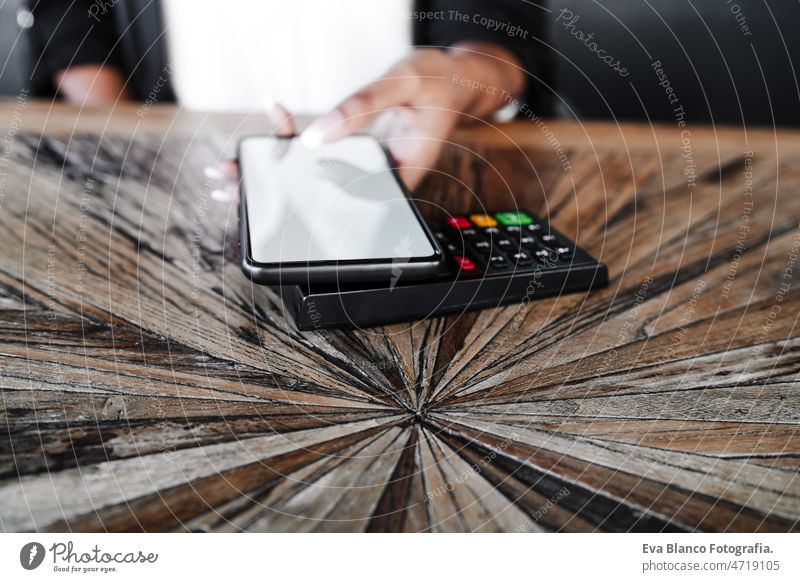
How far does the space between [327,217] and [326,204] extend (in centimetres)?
2

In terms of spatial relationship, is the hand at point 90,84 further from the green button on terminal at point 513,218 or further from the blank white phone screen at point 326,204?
the green button on terminal at point 513,218

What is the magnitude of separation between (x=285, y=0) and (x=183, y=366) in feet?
1.61

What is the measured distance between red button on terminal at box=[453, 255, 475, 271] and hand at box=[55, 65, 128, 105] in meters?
0.46

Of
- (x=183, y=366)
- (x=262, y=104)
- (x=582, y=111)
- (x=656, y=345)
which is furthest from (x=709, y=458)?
(x=582, y=111)

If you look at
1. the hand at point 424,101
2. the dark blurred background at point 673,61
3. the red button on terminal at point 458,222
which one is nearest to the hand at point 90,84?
the dark blurred background at point 673,61

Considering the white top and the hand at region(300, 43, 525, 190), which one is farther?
the white top

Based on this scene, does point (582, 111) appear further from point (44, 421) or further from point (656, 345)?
point (44, 421)

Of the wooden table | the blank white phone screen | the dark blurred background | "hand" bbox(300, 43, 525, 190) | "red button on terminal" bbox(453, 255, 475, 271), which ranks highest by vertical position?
the dark blurred background

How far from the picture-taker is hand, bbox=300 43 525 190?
37cm

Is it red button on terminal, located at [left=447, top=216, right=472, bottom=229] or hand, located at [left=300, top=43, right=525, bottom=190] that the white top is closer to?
hand, located at [left=300, top=43, right=525, bottom=190]
